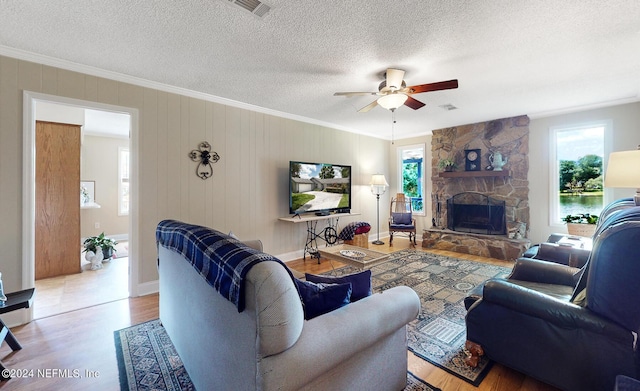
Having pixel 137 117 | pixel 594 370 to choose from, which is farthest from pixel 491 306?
pixel 137 117

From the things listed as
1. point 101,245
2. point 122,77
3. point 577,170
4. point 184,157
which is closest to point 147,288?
point 184,157

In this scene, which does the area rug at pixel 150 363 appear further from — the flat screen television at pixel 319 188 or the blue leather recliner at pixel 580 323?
the flat screen television at pixel 319 188

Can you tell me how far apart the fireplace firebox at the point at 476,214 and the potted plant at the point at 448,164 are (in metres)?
0.58

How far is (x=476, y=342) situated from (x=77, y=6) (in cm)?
373

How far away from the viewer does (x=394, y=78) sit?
112 inches

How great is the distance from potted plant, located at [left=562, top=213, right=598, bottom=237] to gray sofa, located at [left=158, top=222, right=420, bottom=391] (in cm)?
433

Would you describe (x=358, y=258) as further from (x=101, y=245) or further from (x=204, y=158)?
(x=101, y=245)

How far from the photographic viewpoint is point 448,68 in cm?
283

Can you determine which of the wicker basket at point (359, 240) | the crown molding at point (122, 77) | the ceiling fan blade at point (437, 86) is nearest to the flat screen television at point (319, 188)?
the wicker basket at point (359, 240)

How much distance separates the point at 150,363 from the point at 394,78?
133 inches

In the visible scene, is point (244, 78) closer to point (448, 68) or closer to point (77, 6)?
point (77, 6)

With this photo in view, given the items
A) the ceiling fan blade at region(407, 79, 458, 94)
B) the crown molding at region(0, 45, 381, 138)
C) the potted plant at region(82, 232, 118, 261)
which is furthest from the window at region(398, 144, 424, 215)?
the potted plant at region(82, 232, 118, 261)

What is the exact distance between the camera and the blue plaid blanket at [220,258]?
1015 mm

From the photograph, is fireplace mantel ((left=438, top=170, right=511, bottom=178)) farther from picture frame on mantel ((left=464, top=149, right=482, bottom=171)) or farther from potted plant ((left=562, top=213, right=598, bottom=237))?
potted plant ((left=562, top=213, right=598, bottom=237))
